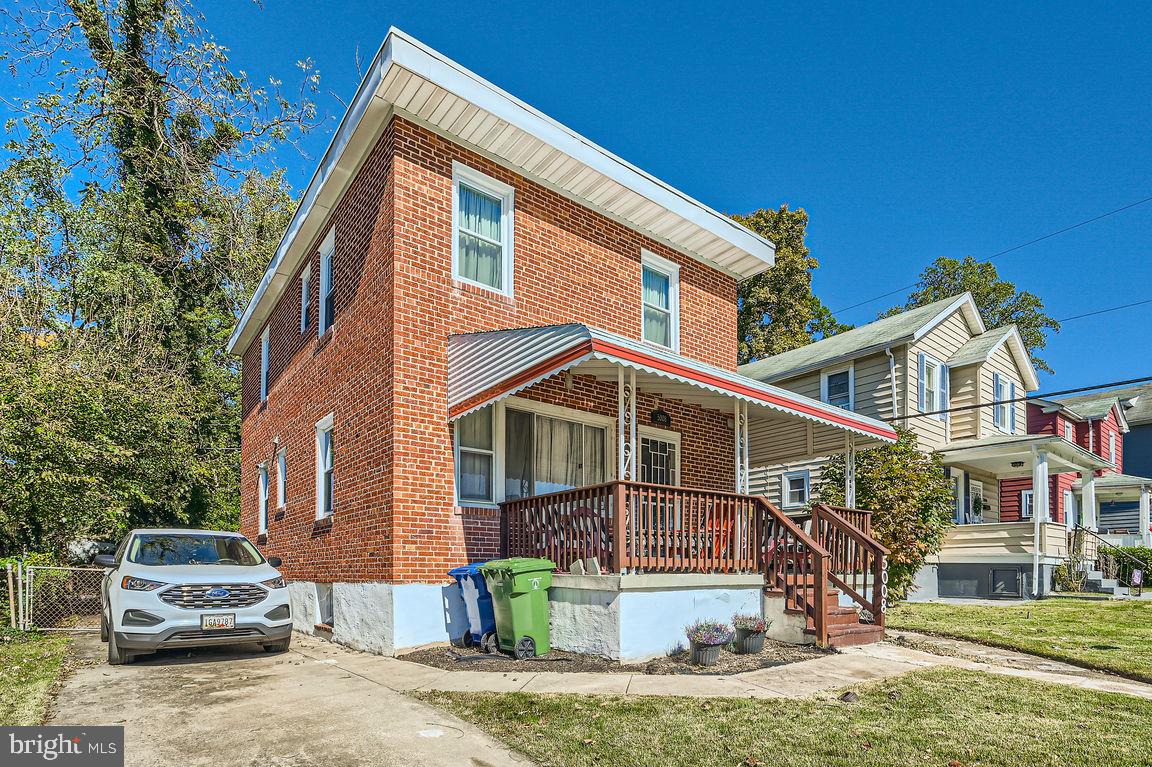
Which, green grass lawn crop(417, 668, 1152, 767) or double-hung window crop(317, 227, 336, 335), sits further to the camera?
double-hung window crop(317, 227, 336, 335)

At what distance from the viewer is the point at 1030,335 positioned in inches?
1649

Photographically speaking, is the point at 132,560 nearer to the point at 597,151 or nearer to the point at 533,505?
the point at 533,505

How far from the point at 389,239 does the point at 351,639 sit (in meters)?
5.46

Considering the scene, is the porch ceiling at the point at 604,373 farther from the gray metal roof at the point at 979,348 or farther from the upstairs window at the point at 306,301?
the gray metal roof at the point at 979,348

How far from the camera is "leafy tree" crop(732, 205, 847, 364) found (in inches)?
1406

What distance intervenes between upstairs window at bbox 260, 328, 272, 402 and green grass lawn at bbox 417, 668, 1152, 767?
12872mm

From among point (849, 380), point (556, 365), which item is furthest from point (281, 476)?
point (849, 380)

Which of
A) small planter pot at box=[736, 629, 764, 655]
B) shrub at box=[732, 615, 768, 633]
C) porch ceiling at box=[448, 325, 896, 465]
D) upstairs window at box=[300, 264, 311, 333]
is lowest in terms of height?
small planter pot at box=[736, 629, 764, 655]

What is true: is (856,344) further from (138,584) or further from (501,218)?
(138,584)

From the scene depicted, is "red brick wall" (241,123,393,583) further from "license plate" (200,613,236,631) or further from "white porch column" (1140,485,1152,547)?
"white porch column" (1140,485,1152,547)

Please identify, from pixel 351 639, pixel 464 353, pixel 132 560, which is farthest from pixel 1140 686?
pixel 132 560

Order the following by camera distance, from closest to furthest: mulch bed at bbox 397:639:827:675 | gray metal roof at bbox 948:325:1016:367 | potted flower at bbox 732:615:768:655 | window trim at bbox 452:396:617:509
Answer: mulch bed at bbox 397:639:827:675 → potted flower at bbox 732:615:768:655 → window trim at bbox 452:396:617:509 → gray metal roof at bbox 948:325:1016:367

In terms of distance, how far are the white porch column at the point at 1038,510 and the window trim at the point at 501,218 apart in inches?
597

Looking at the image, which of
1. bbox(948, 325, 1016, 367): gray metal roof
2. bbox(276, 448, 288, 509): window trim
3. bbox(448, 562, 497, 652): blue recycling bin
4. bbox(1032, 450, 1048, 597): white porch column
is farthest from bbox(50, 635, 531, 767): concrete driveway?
bbox(948, 325, 1016, 367): gray metal roof
